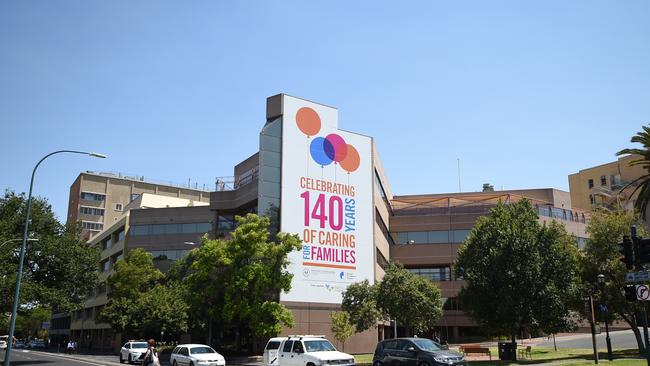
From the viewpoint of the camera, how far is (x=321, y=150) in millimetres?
51406

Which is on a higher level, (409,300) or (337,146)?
(337,146)

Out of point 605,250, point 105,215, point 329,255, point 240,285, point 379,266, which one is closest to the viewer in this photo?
point 605,250

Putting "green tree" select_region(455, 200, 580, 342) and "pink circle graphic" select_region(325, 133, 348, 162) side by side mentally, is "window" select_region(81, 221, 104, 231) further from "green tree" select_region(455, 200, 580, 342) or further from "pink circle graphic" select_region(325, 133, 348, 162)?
"green tree" select_region(455, 200, 580, 342)

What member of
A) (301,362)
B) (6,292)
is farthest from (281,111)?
(301,362)

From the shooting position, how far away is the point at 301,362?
930 inches

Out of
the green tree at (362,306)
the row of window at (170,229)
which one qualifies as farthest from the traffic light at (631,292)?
the row of window at (170,229)

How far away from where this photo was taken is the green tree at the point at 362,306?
120 ft

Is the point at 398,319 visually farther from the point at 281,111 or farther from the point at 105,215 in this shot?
the point at 105,215

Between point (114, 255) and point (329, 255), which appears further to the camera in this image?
point (114, 255)

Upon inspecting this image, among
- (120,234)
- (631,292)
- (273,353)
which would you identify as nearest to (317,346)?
(273,353)

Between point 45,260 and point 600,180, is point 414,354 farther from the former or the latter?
point 600,180

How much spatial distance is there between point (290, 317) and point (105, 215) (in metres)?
84.8

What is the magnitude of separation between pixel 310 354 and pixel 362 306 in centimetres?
1495

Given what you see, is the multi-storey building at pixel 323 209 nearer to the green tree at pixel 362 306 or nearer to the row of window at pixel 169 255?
the row of window at pixel 169 255
